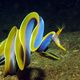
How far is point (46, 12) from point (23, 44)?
4958 mm

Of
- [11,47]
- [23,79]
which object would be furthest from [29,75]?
[11,47]

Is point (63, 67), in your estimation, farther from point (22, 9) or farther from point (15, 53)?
point (22, 9)

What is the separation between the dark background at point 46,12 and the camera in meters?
6.04

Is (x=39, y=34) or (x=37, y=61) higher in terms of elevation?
(x=39, y=34)

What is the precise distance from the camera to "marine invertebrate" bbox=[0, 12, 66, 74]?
5.98ft

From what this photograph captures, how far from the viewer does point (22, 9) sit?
7020 mm

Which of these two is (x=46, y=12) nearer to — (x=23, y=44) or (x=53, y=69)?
(x=53, y=69)

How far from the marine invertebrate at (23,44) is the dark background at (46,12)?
12.5 ft

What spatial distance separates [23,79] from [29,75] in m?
0.10

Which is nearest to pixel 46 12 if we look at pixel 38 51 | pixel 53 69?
pixel 53 69

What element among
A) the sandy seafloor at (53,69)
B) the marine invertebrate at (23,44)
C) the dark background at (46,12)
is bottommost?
the dark background at (46,12)

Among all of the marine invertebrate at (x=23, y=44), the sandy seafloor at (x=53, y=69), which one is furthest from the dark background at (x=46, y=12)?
the marine invertebrate at (x=23, y=44)

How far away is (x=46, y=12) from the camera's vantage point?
669cm

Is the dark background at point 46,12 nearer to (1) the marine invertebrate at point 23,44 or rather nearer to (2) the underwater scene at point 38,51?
(2) the underwater scene at point 38,51
